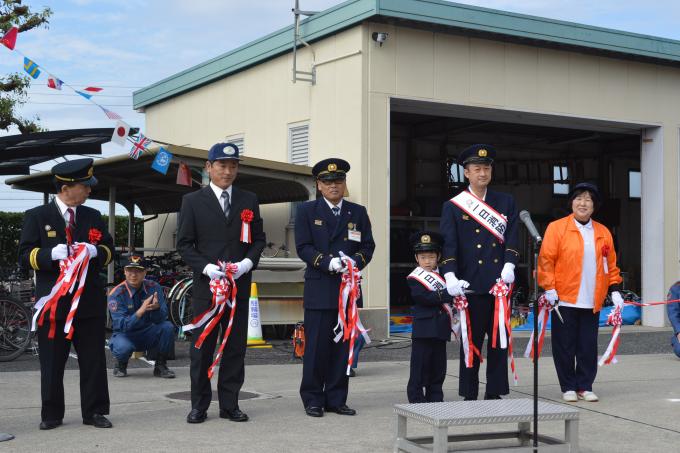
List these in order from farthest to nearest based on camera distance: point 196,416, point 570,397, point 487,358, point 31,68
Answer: point 31,68
point 570,397
point 487,358
point 196,416

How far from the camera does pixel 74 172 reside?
6348 mm

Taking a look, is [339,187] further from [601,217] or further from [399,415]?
[601,217]

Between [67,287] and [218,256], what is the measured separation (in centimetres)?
108

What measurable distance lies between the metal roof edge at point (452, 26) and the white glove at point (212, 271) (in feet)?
26.2

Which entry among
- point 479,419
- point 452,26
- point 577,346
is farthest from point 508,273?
point 452,26

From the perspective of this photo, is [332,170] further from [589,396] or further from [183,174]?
[183,174]

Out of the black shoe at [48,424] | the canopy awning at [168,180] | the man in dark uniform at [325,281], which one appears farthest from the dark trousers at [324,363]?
the canopy awning at [168,180]

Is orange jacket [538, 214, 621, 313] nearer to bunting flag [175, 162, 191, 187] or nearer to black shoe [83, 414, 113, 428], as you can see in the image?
black shoe [83, 414, 113, 428]

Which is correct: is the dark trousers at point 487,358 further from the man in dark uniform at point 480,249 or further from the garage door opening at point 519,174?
the garage door opening at point 519,174

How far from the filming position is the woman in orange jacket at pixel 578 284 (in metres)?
7.77

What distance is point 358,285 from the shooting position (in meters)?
7.19

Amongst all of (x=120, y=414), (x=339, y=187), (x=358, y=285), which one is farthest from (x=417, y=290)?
(x=120, y=414)

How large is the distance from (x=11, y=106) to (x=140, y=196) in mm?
3782

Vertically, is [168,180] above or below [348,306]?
above
